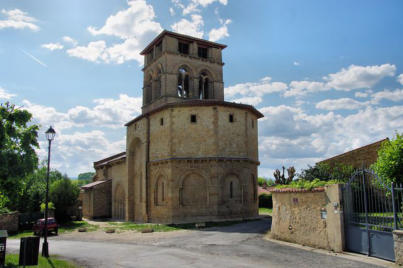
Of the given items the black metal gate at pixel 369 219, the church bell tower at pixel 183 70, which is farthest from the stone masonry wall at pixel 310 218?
the church bell tower at pixel 183 70

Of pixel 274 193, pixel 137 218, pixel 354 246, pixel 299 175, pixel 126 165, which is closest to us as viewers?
pixel 354 246

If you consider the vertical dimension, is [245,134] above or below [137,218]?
above

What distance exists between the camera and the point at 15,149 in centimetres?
1340

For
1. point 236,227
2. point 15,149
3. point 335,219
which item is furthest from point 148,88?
point 335,219

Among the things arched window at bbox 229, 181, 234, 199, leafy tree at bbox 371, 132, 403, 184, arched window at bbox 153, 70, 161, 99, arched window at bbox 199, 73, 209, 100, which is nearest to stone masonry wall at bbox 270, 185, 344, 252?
leafy tree at bbox 371, 132, 403, 184

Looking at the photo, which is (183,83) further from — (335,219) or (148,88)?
(335,219)

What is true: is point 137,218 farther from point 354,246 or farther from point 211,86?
point 354,246

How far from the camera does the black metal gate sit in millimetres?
10609

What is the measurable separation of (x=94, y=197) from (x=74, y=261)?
2365 centimetres

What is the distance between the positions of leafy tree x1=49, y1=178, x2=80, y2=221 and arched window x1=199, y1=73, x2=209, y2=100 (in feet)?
52.3

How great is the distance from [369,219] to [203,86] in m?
25.4

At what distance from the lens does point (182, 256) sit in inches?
497

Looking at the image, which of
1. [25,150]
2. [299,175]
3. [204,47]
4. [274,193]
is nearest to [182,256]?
[274,193]

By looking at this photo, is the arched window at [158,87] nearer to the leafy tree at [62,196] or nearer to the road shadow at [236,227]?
the leafy tree at [62,196]
